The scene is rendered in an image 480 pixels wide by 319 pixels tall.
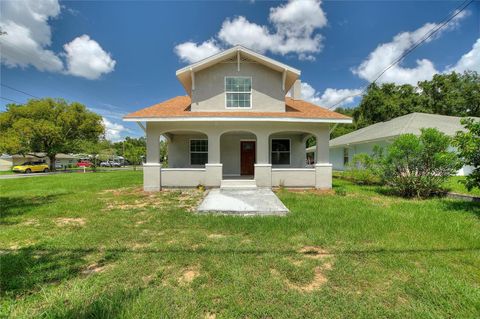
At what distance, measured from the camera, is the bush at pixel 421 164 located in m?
7.94

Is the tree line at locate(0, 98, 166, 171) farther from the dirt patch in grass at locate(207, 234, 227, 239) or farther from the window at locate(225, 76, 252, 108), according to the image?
the dirt patch in grass at locate(207, 234, 227, 239)

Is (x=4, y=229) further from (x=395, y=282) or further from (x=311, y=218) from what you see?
(x=395, y=282)

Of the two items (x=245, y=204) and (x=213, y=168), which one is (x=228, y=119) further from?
(x=245, y=204)

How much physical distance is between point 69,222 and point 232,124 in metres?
7.01

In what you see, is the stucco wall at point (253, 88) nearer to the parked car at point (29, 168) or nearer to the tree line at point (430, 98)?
the tree line at point (430, 98)

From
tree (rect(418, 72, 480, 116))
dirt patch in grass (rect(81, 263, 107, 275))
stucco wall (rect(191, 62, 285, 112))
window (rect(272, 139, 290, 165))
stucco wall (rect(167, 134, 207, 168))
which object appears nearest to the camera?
dirt patch in grass (rect(81, 263, 107, 275))

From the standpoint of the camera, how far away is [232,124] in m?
10.2

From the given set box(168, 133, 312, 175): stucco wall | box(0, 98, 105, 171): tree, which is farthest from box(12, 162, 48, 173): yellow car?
box(168, 133, 312, 175): stucco wall

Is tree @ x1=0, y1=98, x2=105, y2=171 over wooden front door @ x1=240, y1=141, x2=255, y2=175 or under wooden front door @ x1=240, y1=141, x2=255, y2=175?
over

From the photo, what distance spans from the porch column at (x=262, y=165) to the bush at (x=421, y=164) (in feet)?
16.4

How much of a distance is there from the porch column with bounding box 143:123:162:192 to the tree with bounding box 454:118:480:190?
11.1 metres

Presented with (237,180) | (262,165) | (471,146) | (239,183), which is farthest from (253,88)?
(471,146)

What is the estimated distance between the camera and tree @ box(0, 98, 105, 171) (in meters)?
28.4

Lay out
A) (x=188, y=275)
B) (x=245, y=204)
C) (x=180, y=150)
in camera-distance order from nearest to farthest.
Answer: (x=188, y=275), (x=245, y=204), (x=180, y=150)
